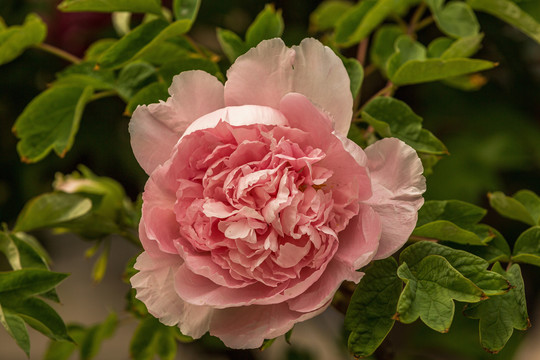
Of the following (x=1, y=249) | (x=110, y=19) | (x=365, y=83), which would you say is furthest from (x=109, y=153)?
(x=1, y=249)

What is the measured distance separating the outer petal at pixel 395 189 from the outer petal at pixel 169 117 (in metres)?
0.11

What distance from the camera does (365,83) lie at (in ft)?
3.14

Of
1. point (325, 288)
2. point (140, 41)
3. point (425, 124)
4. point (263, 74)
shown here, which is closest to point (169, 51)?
point (140, 41)

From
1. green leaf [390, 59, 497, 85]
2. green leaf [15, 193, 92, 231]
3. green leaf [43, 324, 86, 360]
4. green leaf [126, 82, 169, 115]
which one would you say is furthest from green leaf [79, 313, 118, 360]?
Result: green leaf [390, 59, 497, 85]

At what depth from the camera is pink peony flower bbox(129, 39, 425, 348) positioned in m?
0.36

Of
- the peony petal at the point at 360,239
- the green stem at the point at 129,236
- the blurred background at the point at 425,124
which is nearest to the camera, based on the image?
the peony petal at the point at 360,239

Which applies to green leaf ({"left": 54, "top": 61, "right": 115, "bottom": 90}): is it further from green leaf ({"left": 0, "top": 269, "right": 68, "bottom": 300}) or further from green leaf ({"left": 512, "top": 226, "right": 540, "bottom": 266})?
green leaf ({"left": 512, "top": 226, "right": 540, "bottom": 266})

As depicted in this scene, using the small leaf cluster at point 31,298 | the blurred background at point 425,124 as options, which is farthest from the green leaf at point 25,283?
the blurred background at point 425,124

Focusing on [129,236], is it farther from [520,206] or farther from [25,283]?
[520,206]

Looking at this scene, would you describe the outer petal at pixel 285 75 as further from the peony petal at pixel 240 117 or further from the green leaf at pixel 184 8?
the green leaf at pixel 184 8

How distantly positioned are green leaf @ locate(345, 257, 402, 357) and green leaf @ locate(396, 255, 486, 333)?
2 cm

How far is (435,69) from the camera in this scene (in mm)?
461

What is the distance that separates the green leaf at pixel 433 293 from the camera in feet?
1.19

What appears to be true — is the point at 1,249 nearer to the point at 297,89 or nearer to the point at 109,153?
the point at 297,89
